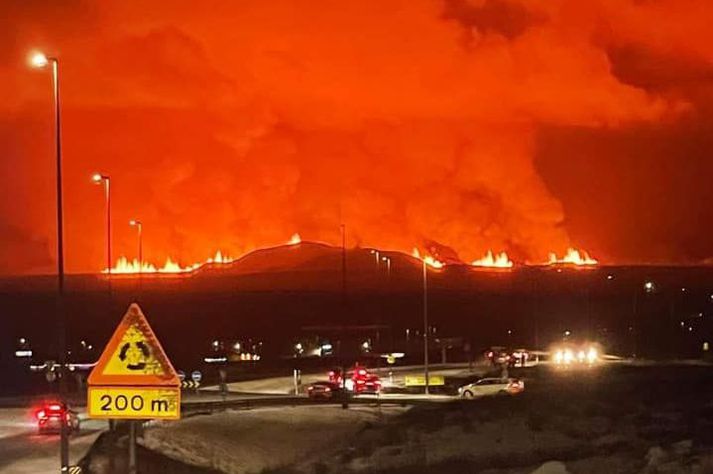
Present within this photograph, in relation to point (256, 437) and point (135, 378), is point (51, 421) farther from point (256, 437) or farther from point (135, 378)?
point (135, 378)

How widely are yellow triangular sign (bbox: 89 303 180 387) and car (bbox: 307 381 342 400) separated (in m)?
50.3

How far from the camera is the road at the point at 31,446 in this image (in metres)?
31.4

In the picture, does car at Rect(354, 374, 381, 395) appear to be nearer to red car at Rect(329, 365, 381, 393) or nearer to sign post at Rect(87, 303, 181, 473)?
red car at Rect(329, 365, 381, 393)

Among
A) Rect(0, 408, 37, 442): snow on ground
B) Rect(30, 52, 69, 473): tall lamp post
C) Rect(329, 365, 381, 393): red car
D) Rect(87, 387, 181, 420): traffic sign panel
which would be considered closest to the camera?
Rect(87, 387, 181, 420): traffic sign panel

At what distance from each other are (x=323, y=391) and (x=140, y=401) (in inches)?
2030

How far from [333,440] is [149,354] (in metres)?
25.6

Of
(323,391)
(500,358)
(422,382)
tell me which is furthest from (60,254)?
(500,358)

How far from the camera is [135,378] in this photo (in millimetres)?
11188

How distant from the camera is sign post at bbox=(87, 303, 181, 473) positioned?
36.6 ft

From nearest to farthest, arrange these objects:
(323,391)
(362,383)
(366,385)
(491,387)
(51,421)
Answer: (51,421)
(323,391)
(491,387)
(366,385)
(362,383)

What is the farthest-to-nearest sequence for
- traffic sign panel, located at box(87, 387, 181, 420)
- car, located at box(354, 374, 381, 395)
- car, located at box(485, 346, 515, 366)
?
car, located at box(485, 346, 515, 366)
car, located at box(354, 374, 381, 395)
traffic sign panel, located at box(87, 387, 181, 420)

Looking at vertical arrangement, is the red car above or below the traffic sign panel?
below

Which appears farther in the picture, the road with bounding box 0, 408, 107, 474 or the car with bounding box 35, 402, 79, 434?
the car with bounding box 35, 402, 79, 434

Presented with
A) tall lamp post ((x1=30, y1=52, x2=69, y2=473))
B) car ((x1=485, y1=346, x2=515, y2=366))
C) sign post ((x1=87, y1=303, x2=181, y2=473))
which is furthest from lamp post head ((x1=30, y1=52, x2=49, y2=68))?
car ((x1=485, y1=346, x2=515, y2=366))
